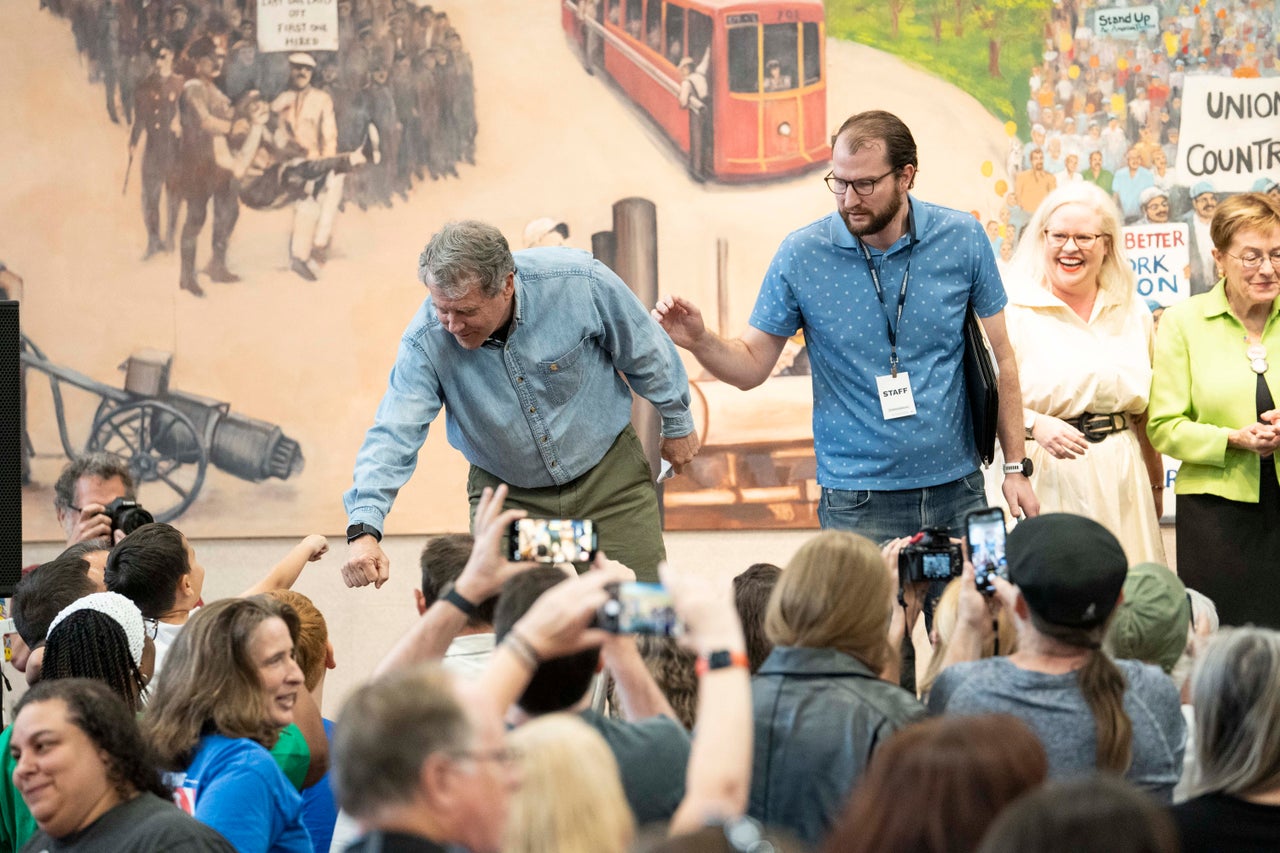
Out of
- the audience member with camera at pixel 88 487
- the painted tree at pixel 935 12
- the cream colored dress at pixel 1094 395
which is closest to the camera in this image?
the cream colored dress at pixel 1094 395

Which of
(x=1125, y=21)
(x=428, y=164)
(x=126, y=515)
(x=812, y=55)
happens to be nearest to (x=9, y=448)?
(x=126, y=515)

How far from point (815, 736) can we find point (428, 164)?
13.9 feet

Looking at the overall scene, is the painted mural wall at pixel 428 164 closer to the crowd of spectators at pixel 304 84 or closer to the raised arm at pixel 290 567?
the crowd of spectators at pixel 304 84

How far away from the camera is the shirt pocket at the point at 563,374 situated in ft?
12.6

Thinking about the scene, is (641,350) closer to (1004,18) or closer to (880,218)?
(880,218)

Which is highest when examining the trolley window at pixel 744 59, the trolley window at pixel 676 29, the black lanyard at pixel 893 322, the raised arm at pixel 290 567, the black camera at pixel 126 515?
the trolley window at pixel 676 29

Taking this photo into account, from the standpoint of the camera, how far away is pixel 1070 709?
228 cm

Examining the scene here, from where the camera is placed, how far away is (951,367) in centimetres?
378

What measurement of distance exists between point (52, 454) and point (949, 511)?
4098 millimetres

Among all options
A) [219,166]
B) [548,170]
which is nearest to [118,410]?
[219,166]

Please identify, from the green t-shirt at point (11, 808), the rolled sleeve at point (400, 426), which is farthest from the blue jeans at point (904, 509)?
the green t-shirt at point (11, 808)

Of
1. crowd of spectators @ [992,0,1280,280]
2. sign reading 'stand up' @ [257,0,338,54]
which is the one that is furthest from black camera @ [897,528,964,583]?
sign reading 'stand up' @ [257,0,338,54]

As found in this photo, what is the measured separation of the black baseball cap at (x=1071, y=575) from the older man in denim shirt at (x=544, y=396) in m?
1.69

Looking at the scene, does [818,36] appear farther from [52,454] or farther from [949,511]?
[52,454]
